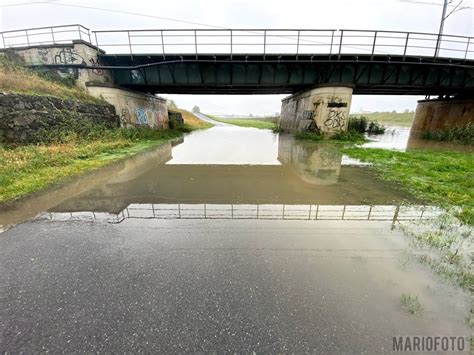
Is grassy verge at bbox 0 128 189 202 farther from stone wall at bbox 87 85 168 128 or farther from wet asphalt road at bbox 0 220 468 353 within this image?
stone wall at bbox 87 85 168 128

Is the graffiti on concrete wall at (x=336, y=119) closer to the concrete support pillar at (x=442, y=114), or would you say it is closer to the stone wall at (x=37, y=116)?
the concrete support pillar at (x=442, y=114)

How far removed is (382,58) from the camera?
18.3 meters

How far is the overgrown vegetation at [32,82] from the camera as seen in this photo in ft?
39.2

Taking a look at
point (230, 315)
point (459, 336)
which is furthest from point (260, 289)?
point (459, 336)

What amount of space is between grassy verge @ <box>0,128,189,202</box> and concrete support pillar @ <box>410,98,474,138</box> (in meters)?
30.4

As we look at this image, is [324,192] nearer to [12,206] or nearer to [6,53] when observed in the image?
[12,206]

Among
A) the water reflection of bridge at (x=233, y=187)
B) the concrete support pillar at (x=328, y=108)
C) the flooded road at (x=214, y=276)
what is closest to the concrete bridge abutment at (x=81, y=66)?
the water reflection of bridge at (x=233, y=187)

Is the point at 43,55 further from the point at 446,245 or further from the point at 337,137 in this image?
the point at 446,245

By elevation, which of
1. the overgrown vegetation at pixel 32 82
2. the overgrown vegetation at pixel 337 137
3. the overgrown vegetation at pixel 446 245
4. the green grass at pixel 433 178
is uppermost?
the overgrown vegetation at pixel 32 82

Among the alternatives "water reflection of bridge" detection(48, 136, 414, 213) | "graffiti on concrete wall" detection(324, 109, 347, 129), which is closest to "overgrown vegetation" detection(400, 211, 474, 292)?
"water reflection of bridge" detection(48, 136, 414, 213)

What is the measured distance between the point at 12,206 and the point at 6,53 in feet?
69.1

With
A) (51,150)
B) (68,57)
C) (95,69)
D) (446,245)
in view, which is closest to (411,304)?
(446,245)

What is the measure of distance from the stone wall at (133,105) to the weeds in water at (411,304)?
70.0 ft

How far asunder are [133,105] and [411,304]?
76.9ft
